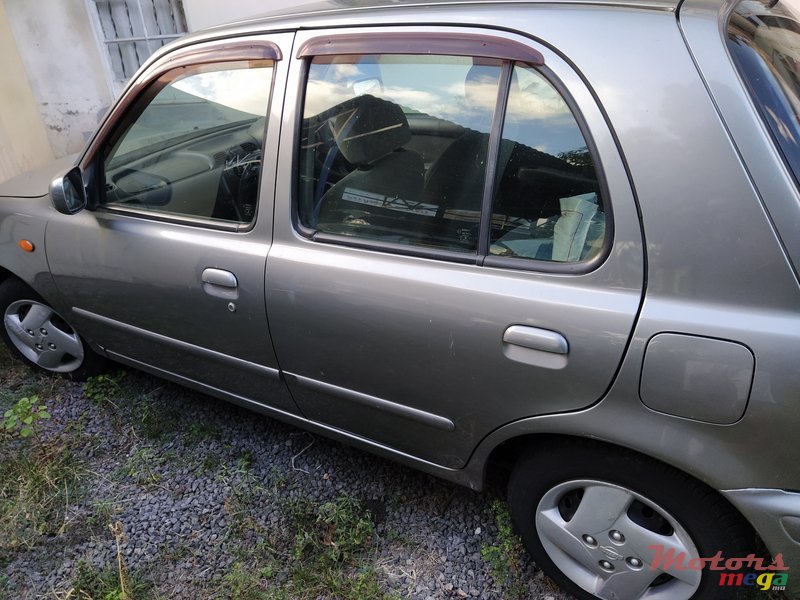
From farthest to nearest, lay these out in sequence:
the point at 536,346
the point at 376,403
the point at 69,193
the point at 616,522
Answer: the point at 69,193 → the point at 376,403 → the point at 616,522 → the point at 536,346

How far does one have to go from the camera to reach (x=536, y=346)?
1534 mm

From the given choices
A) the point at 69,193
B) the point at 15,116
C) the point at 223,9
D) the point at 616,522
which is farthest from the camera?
the point at 15,116

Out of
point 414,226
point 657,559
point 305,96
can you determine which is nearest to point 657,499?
point 657,559

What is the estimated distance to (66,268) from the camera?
8.39 feet

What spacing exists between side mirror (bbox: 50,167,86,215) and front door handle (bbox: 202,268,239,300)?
719 millimetres

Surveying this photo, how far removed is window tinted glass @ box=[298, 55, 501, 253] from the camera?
166 centimetres

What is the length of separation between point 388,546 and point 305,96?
1.62 m

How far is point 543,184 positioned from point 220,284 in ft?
3.86

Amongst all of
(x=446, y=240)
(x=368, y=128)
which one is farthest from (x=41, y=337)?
(x=446, y=240)

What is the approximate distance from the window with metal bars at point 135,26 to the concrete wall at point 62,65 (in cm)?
13

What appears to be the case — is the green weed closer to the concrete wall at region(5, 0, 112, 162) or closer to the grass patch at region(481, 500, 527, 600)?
the grass patch at region(481, 500, 527, 600)

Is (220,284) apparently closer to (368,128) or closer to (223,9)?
(368,128)

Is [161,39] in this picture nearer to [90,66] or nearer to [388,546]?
[90,66]

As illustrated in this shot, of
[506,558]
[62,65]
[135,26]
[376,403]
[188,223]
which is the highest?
[135,26]
